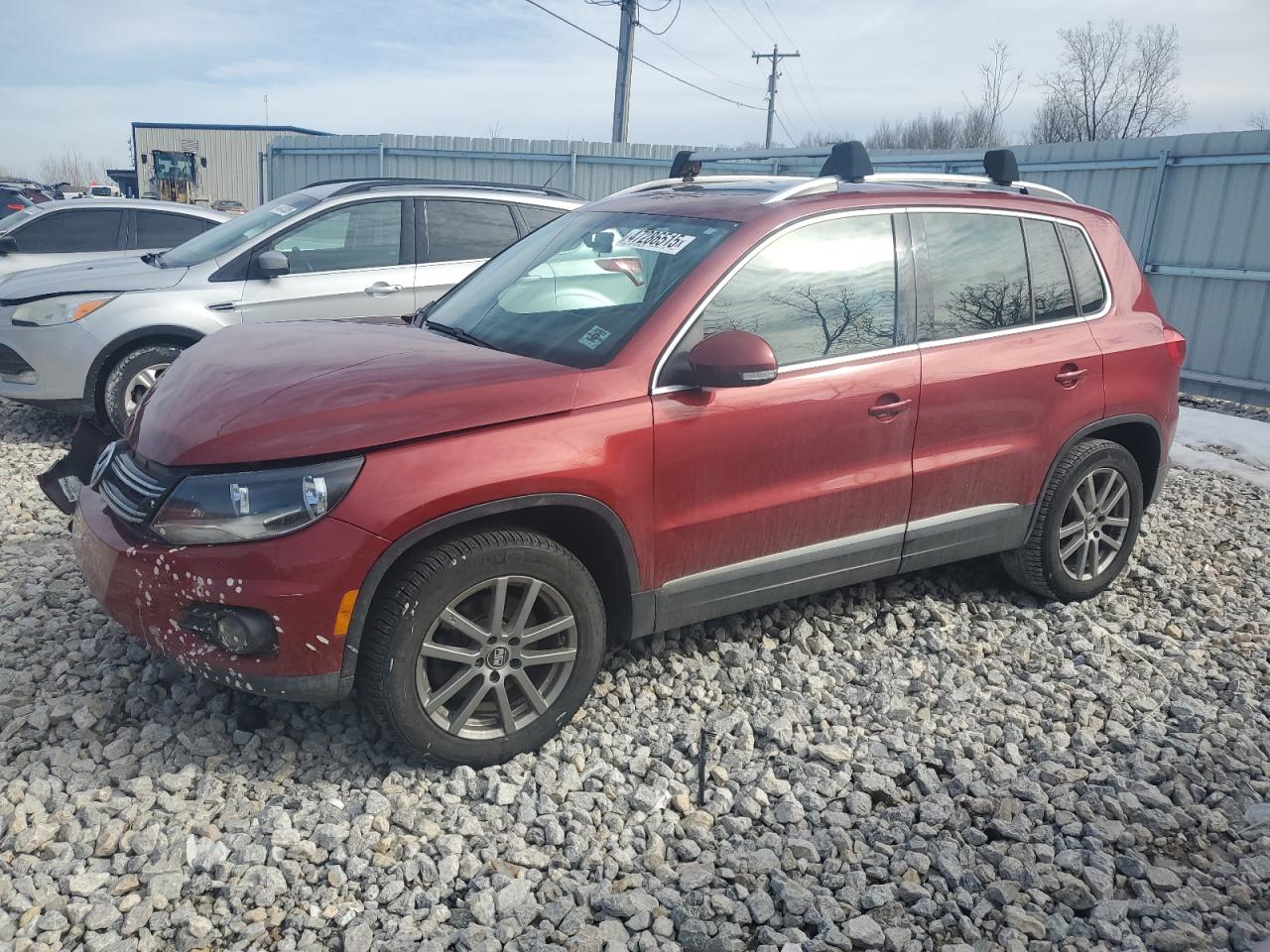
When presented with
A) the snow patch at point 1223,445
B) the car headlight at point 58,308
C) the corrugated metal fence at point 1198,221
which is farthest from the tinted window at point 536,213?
the corrugated metal fence at point 1198,221

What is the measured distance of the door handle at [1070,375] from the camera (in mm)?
4305

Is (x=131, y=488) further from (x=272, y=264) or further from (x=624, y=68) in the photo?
(x=624, y=68)

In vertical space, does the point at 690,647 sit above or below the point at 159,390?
below

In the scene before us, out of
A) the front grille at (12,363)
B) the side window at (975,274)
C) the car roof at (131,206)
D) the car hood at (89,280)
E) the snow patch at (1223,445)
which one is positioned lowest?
the snow patch at (1223,445)

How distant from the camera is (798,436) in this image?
362cm

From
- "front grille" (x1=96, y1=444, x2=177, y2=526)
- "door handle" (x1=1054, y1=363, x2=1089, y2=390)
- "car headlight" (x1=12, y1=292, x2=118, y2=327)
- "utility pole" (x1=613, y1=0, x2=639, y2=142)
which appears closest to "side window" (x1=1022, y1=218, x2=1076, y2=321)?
"door handle" (x1=1054, y1=363, x2=1089, y2=390)

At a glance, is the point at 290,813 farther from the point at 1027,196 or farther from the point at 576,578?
the point at 1027,196

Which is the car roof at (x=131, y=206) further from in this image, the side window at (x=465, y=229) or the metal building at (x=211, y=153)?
the metal building at (x=211, y=153)

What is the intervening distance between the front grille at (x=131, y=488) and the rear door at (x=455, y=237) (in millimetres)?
3879

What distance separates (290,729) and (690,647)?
1582 mm

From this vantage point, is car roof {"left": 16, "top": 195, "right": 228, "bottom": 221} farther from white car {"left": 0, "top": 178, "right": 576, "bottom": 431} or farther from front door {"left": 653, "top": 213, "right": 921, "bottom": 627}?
front door {"left": 653, "top": 213, "right": 921, "bottom": 627}

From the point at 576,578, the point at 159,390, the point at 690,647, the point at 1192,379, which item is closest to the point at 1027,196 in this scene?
the point at 690,647

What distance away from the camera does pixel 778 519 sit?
3.68m

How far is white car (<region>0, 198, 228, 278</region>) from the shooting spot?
10.0 meters
